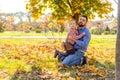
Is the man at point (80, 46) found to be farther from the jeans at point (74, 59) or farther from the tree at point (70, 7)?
the tree at point (70, 7)

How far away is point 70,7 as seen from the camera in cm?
1027

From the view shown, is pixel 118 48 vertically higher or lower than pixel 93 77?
higher

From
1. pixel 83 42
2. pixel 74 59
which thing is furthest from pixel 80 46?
pixel 74 59

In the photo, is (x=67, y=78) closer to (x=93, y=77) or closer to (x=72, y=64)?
(x=93, y=77)

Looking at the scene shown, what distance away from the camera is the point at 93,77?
6.18 m

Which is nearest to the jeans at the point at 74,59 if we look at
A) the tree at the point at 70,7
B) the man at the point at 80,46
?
the man at the point at 80,46

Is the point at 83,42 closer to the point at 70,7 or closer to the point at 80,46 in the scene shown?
the point at 80,46

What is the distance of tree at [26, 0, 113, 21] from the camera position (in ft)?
32.9

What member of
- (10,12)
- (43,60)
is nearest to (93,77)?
(43,60)

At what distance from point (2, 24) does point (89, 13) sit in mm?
14979

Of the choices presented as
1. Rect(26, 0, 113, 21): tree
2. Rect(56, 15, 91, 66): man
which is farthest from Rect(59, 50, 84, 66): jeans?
Rect(26, 0, 113, 21): tree

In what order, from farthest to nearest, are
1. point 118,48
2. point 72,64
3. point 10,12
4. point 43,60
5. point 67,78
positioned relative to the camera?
point 10,12 < point 43,60 < point 72,64 < point 67,78 < point 118,48

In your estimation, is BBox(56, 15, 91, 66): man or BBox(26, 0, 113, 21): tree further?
BBox(26, 0, 113, 21): tree

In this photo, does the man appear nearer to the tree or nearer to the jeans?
the jeans
